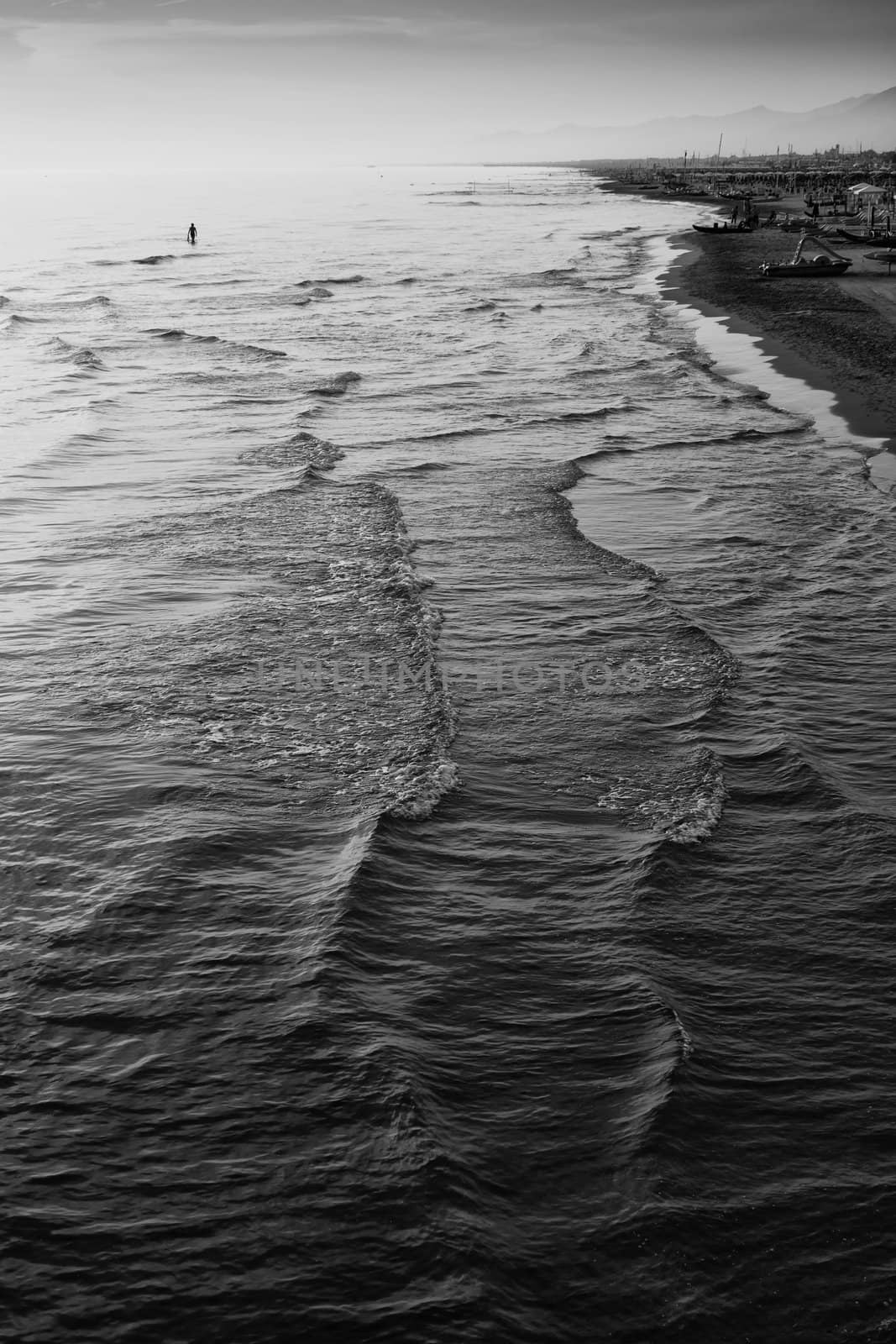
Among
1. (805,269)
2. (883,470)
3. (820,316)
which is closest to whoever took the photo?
(883,470)

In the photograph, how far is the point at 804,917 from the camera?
35.5 feet

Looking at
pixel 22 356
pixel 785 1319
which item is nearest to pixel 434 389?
pixel 22 356

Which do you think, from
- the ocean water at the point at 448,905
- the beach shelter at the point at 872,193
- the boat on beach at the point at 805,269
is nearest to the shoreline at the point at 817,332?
the boat on beach at the point at 805,269

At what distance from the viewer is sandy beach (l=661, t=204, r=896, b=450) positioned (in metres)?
34.6

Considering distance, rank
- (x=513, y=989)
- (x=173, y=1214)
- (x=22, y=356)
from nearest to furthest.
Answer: (x=173, y=1214)
(x=513, y=989)
(x=22, y=356)

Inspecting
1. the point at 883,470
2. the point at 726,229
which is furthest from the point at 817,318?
the point at 726,229

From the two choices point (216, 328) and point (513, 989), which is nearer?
point (513, 989)

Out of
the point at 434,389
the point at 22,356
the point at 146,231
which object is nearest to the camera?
the point at 434,389

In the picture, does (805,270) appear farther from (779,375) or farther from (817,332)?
(779,375)

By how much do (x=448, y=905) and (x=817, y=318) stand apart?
1655 inches

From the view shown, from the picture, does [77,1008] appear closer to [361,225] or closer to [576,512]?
[576,512]

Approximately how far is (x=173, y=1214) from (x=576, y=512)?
58.2 ft

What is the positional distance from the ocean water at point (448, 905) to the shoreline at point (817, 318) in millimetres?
8930

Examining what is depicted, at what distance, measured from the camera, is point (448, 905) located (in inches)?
435
